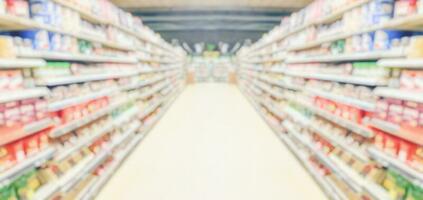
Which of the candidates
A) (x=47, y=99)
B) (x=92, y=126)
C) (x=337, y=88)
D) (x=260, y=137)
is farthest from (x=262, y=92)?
(x=47, y=99)

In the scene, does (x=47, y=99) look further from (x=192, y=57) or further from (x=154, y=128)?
(x=192, y=57)

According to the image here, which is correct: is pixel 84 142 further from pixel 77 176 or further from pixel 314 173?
pixel 314 173

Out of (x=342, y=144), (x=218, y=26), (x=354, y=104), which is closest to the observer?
(x=354, y=104)

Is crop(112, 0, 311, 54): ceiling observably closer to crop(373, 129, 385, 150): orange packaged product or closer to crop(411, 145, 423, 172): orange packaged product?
crop(373, 129, 385, 150): orange packaged product

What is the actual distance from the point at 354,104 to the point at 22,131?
250 cm

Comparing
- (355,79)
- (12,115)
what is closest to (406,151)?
(355,79)

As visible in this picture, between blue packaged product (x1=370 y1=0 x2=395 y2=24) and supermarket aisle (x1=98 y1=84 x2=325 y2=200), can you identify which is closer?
blue packaged product (x1=370 y1=0 x2=395 y2=24)

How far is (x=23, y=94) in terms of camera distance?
194 cm

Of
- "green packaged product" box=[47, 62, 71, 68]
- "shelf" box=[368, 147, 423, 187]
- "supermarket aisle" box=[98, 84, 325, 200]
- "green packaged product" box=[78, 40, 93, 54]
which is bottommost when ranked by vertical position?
"supermarket aisle" box=[98, 84, 325, 200]

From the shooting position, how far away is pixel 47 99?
91.0 inches

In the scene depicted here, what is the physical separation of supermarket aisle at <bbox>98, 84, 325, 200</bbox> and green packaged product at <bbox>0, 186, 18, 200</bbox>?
91 centimetres

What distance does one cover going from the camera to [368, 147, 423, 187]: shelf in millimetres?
1769

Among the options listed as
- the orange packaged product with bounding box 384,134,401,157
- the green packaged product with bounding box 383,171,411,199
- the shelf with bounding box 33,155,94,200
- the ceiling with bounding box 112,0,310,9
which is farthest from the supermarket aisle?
the ceiling with bounding box 112,0,310,9

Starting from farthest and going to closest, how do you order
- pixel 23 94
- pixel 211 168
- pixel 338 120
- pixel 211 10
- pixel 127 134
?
pixel 211 10, pixel 127 134, pixel 211 168, pixel 338 120, pixel 23 94
